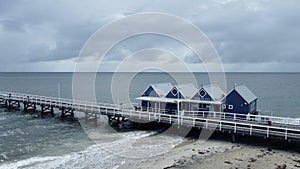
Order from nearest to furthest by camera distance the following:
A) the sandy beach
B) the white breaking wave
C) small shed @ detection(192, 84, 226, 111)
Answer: the sandy beach < the white breaking wave < small shed @ detection(192, 84, 226, 111)

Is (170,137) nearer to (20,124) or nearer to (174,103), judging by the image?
(174,103)

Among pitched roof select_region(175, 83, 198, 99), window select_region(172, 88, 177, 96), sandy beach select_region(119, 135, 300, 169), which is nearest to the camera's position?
sandy beach select_region(119, 135, 300, 169)

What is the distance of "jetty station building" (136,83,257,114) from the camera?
26484 millimetres

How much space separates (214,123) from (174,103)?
226 inches

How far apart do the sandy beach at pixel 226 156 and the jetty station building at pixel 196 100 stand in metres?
A: 4.53

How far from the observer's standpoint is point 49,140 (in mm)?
25281

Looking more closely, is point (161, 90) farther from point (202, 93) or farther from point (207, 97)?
point (207, 97)

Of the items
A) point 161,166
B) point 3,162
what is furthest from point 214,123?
point 3,162

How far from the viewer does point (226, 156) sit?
19141 mm

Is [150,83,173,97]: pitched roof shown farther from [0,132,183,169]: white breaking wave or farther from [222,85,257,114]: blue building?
[222,85,257,114]: blue building

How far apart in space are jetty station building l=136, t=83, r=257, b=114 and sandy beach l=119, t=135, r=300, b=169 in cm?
453

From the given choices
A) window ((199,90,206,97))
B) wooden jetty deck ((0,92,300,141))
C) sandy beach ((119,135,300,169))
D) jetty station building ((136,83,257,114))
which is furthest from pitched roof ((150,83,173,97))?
sandy beach ((119,135,300,169))

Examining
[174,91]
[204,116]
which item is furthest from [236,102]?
[174,91]

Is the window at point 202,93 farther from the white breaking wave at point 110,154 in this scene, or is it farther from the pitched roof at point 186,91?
the white breaking wave at point 110,154
